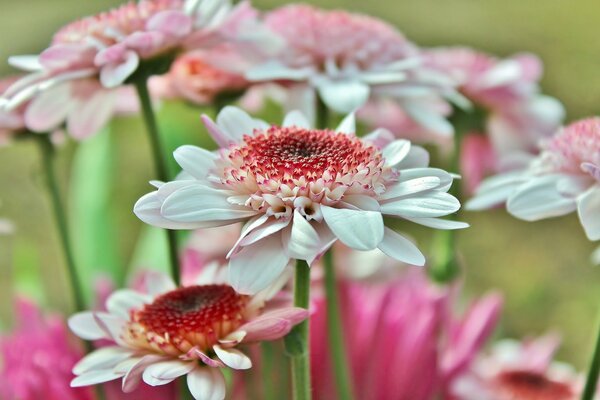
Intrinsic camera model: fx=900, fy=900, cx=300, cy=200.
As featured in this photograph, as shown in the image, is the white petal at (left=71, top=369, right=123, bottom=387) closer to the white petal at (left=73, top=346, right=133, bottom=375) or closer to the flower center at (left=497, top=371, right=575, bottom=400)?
the white petal at (left=73, top=346, right=133, bottom=375)

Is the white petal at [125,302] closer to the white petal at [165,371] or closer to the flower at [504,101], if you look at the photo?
the white petal at [165,371]

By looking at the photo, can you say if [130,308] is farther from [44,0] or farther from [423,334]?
[44,0]

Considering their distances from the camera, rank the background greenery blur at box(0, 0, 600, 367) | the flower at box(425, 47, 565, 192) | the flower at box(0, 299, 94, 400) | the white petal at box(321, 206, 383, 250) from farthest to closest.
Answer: the background greenery blur at box(0, 0, 600, 367), the flower at box(425, 47, 565, 192), the flower at box(0, 299, 94, 400), the white petal at box(321, 206, 383, 250)

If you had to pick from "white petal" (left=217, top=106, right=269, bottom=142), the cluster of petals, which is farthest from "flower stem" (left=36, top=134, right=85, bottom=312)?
"white petal" (left=217, top=106, right=269, bottom=142)

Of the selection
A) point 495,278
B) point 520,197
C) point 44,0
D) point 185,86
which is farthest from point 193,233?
point 44,0

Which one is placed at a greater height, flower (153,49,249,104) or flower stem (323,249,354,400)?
flower (153,49,249,104)

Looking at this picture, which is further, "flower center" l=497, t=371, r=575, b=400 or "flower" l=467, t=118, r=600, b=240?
"flower center" l=497, t=371, r=575, b=400

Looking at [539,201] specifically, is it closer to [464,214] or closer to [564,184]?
[564,184]
